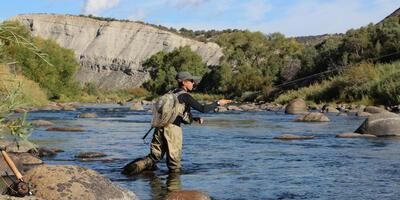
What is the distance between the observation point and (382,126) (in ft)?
56.2

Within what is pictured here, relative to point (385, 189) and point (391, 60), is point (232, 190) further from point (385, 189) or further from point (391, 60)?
point (391, 60)

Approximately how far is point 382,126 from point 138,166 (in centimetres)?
895

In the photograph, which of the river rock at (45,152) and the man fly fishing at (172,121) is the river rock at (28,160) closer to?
the river rock at (45,152)

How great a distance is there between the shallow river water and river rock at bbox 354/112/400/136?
112 centimetres

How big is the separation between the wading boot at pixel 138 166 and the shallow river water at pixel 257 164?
0.16 m

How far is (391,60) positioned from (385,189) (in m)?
32.3

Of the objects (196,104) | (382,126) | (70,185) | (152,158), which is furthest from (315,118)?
(70,185)

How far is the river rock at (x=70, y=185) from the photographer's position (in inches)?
273

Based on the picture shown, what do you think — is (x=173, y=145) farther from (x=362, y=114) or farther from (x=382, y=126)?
(x=362, y=114)

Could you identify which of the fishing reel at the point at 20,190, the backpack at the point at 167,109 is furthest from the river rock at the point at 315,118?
the fishing reel at the point at 20,190

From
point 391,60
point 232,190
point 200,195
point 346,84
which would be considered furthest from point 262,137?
point 391,60

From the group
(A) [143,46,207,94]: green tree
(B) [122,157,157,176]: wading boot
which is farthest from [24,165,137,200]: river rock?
(A) [143,46,207,94]: green tree

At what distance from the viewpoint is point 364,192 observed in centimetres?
860

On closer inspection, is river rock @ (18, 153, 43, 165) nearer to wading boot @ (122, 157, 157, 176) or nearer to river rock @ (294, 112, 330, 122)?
wading boot @ (122, 157, 157, 176)
